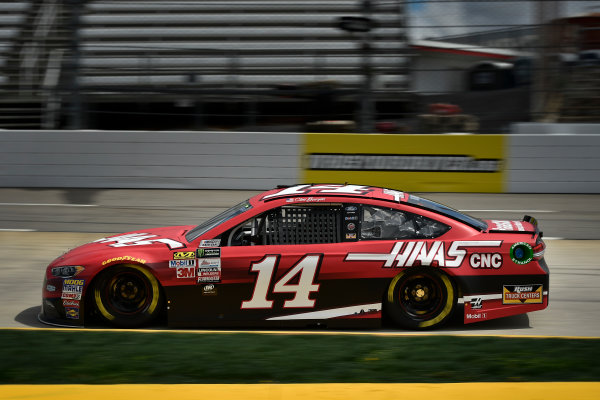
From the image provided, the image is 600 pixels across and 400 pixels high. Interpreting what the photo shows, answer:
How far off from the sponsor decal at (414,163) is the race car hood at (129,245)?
6868mm

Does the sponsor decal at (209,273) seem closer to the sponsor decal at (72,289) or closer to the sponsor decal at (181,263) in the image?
the sponsor decal at (181,263)

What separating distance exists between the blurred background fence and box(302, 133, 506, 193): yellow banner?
397mm

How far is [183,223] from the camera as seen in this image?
1086 cm

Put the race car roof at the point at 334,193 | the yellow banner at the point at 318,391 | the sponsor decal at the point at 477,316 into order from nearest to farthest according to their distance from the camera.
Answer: the yellow banner at the point at 318,391 < the sponsor decal at the point at 477,316 < the race car roof at the point at 334,193

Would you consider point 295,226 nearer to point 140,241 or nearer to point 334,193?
point 334,193

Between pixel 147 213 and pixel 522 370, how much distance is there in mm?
7970

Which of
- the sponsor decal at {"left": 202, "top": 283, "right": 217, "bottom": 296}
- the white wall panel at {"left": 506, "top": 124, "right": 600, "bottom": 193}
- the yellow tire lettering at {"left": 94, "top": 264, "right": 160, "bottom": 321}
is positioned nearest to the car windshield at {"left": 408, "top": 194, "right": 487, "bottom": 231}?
the sponsor decal at {"left": 202, "top": 283, "right": 217, "bottom": 296}

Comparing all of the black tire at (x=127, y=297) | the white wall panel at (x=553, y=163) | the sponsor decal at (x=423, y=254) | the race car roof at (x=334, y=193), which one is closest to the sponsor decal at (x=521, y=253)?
the sponsor decal at (x=423, y=254)

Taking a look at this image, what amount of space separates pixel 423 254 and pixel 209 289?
5.31ft

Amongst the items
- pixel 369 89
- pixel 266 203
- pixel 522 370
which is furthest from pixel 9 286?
pixel 369 89

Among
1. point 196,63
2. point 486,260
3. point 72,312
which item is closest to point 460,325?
point 486,260

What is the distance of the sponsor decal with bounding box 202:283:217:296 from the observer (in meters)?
5.91

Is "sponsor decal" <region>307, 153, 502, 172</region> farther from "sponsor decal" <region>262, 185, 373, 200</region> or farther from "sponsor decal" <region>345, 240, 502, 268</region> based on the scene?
"sponsor decal" <region>345, 240, 502, 268</region>

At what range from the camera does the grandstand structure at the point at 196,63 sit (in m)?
14.2
